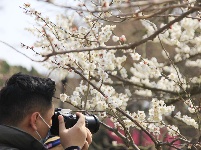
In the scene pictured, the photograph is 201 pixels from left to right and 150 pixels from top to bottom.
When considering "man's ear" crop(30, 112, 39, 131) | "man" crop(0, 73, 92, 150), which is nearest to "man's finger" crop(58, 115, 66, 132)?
"man" crop(0, 73, 92, 150)

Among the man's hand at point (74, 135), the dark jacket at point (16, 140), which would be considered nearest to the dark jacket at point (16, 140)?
the dark jacket at point (16, 140)

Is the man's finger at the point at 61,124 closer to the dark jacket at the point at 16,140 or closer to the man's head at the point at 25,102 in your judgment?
the man's head at the point at 25,102

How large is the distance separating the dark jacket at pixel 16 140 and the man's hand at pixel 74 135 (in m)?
0.12

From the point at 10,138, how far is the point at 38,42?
3.05 metres

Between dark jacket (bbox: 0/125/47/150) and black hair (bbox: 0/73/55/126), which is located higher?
black hair (bbox: 0/73/55/126)

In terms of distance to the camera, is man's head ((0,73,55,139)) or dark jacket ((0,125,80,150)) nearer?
dark jacket ((0,125,80,150))

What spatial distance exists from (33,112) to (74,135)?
0.20 m

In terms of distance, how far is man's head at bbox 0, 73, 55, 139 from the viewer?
7.61 feet

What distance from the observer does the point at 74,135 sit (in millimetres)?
2326

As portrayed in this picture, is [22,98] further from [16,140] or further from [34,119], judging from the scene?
[16,140]

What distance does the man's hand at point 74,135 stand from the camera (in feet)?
7.59

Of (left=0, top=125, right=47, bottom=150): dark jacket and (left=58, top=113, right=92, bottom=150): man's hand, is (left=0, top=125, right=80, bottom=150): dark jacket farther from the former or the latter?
(left=58, top=113, right=92, bottom=150): man's hand

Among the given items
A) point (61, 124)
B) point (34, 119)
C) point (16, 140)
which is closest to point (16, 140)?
point (16, 140)

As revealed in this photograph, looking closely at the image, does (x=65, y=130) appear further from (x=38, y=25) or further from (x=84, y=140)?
(x=38, y=25)
